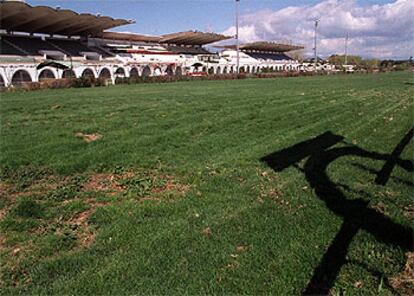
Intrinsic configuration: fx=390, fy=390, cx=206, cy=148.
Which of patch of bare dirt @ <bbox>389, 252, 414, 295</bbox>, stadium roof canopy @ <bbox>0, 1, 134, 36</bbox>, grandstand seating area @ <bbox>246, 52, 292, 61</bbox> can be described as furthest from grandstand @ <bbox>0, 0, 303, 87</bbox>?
patch of bare dirt @ <bbox>389, 252, 414, 295</bbox>

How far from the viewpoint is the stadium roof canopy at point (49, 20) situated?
49656mm

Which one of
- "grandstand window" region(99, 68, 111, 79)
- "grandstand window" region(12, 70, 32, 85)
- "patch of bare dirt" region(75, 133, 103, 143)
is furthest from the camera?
"grandstand window" region(99, 68, 111, 79)

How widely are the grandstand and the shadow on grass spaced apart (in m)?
42.6

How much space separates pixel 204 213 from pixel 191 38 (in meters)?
89.9

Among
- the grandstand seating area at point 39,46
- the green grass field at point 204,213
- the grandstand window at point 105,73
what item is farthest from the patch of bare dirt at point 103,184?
the grandstand window at point 105,73

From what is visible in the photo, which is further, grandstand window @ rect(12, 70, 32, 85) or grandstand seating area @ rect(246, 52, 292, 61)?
grandstand seating area @ rect(246, 52, 292, 61)

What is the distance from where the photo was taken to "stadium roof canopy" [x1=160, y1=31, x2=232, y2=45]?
87.3 metres

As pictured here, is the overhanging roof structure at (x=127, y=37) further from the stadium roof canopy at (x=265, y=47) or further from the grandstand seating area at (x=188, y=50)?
the stadium roof canopy at (x=265, y=47)

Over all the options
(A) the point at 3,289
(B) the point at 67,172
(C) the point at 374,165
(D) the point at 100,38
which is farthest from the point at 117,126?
(D) the point at 100,38

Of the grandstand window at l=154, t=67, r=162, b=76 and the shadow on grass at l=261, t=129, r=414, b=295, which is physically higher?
the shadow on grass at l=261, t=129, r=414, b=295

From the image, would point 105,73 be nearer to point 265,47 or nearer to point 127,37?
point 127,37

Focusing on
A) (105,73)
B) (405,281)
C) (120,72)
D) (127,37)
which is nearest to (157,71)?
(120,72)

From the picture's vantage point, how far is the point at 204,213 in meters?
5.04

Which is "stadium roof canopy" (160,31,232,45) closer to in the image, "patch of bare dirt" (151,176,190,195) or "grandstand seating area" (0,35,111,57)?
"grandstand seating area" (0,35,111,57)
